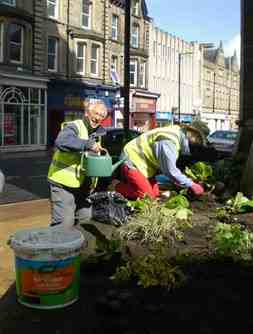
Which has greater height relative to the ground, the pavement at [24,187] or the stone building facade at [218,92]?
the stone building facade at [218,92]

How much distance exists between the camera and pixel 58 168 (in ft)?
17.2

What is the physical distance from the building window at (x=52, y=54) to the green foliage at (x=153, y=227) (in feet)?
97.7

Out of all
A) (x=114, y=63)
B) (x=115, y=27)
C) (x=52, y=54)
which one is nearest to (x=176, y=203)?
(x=52, y=54)

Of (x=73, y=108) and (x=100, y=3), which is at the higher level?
(x=100, y=3)

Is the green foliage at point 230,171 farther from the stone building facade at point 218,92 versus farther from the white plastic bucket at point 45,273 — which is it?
the stone building facade at point 218,92

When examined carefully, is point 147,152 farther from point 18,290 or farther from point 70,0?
point 70,0

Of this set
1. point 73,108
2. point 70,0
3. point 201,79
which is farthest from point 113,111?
point 201,79

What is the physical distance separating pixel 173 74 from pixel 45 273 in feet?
188

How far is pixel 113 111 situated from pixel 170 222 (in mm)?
35961

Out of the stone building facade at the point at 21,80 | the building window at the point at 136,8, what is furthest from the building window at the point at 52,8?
the building window at the point at 136,8

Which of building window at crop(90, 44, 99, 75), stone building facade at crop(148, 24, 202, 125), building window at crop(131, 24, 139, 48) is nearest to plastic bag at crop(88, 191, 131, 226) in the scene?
building window at crop(90, 44, 99, 75)

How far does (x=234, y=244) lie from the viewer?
416 cm

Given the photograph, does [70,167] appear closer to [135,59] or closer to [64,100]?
[64,100]

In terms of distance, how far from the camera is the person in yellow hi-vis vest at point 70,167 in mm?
5035
